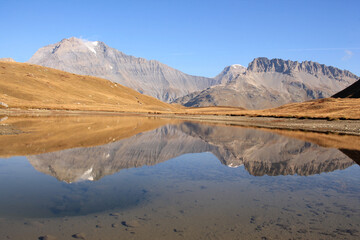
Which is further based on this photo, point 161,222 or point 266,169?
point 266,169

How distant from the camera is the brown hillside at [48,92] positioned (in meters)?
119

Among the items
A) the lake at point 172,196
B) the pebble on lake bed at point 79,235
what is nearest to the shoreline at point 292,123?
the lake at point 172,196

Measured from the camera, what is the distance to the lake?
914 cm

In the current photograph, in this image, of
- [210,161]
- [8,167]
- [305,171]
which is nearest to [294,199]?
[305,171]

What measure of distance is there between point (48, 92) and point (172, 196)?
150m

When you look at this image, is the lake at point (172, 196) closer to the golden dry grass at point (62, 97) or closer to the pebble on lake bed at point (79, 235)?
the pebble on lake bed at point (79, 235)

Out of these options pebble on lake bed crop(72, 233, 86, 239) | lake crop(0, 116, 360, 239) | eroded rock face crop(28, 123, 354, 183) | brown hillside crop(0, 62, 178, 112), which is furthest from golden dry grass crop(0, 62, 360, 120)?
pebble on lake bed crop(72, 233, 86, 239)

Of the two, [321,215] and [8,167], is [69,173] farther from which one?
[321,215]

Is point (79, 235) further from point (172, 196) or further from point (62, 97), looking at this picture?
point (62, 97)

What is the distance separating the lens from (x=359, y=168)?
20000 millimetres

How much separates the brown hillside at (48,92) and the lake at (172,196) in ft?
311

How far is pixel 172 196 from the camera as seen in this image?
1272 cm

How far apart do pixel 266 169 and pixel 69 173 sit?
12633 mm

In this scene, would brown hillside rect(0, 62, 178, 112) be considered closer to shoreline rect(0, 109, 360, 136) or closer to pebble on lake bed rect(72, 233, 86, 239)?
shoreline rect(0, 109, 360, 136)
